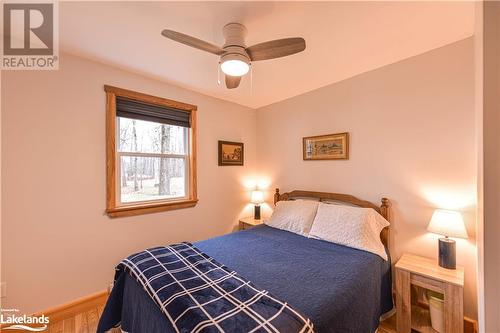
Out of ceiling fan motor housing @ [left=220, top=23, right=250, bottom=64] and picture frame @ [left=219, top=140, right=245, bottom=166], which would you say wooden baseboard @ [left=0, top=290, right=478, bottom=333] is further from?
ceiling fan motor housing @ [left=220, top=23, right=250, bottom=64]

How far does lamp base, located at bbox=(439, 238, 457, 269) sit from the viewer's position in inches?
67.4

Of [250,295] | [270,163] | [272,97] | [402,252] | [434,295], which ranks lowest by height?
[434,295]

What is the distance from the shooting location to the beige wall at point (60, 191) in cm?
175

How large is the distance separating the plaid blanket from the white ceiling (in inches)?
70.9

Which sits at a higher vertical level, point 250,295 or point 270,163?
point 270,163

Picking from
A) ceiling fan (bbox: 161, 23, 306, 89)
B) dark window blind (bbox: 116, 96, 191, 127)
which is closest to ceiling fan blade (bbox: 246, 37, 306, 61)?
ceiling fan (bbox: 161, 23, 306, 89)

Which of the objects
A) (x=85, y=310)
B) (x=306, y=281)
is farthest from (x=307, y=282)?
(x=85, y=310)

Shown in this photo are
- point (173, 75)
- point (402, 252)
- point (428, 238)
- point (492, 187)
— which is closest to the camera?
point (492, 187)

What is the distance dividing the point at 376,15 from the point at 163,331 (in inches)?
94.1

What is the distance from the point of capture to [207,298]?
1180 mm

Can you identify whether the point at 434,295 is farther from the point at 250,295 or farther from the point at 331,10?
the point at 331,10

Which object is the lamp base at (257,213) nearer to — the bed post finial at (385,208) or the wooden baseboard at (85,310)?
the bed post finial at (385,208)

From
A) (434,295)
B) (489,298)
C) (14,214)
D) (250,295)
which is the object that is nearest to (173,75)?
(14,214)

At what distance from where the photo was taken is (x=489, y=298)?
0.99m
